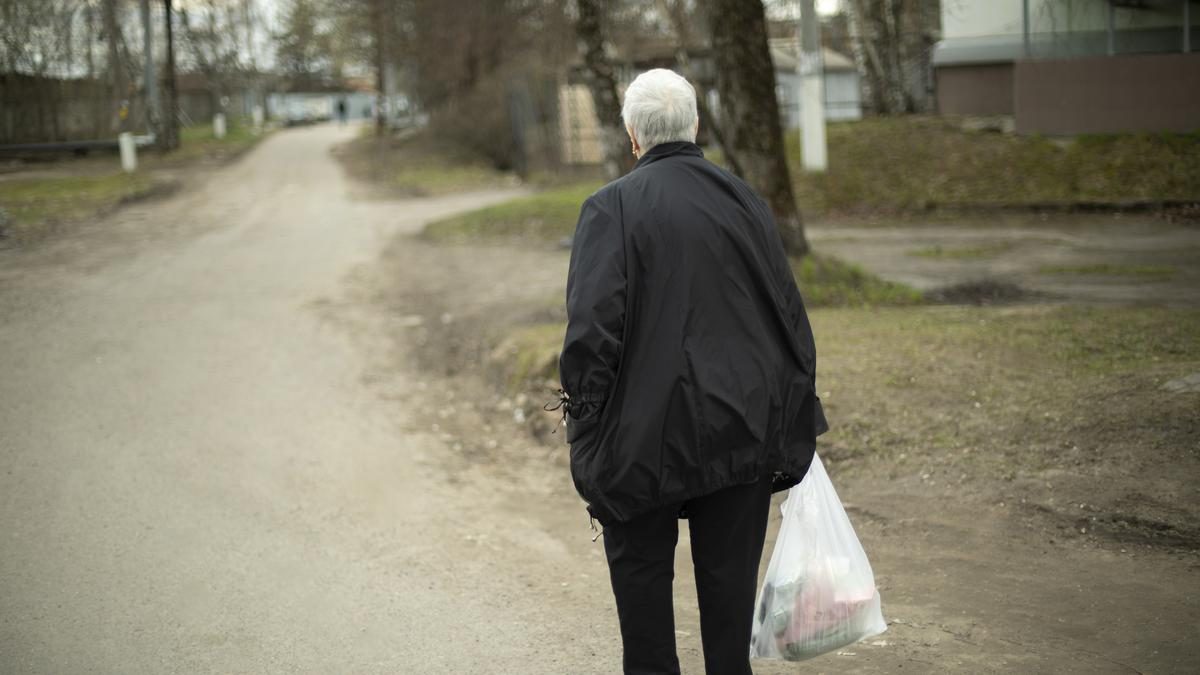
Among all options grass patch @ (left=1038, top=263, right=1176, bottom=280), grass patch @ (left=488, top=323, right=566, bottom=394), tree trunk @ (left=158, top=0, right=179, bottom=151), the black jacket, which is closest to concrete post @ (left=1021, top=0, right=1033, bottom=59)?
grass patch @ (left=1038, top=263, right=1176, bottom=280)

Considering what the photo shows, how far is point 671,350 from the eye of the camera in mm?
3062

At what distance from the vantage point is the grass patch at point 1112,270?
1141cm

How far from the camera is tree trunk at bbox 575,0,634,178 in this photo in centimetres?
1283

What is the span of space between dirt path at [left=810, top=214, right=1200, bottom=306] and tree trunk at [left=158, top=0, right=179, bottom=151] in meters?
20.9

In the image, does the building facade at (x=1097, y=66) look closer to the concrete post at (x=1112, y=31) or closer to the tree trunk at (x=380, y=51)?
the concrete post at (x=1112, y=31)

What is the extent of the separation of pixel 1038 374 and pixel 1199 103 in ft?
45.1

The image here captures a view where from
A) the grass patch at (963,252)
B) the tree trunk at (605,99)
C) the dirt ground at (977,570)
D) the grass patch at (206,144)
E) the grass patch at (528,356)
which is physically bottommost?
the dirt ground at (977,570)

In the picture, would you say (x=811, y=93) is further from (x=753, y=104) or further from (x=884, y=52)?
(x=753, y=104)

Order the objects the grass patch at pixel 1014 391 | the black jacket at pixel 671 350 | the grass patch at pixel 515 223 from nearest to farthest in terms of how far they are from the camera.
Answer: the black jacket at pixel 671 350
the grass patch at pixel 1014 391
the grass patch at pixel 515 223

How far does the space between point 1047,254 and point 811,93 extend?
22.2ft

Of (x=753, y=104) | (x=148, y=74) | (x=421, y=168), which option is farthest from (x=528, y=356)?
(x=148, y=74)

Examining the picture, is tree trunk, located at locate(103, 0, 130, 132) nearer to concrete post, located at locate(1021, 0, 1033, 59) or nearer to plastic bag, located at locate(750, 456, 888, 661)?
concrete post, located at locate(1021, 0, 1033, 59)

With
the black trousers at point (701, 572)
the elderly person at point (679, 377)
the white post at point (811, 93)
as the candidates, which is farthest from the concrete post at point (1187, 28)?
the black trousers at point (701, 572)

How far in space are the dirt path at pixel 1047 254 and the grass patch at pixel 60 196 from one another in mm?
11938
